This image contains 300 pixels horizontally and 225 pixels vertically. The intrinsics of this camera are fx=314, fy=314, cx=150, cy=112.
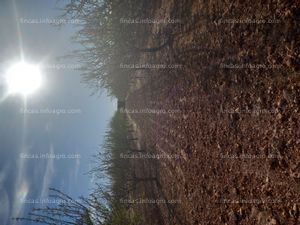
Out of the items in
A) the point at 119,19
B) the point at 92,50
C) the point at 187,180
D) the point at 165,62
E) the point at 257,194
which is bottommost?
the point at 257,194

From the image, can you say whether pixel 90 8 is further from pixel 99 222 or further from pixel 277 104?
pixel 277 104

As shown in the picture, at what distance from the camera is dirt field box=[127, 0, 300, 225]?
2.19 meters

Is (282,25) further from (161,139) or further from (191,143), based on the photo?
(161,139)

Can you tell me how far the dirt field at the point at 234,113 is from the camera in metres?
2.19

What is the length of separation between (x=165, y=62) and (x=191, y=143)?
2.04m

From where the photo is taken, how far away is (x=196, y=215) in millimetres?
3820

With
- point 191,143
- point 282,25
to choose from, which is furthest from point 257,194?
point 191,143

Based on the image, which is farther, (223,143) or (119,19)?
(119,19)

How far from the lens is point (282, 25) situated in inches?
87.4

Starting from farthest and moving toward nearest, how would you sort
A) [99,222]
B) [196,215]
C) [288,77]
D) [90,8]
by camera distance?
1. [90,8]
2. [99,222]
3. [196,215]
4. [288,77]

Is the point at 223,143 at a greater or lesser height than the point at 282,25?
lesser

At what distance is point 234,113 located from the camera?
9.38ft

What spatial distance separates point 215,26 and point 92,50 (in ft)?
21.0

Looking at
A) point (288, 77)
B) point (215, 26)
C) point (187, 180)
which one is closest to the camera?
point (288, 77)
